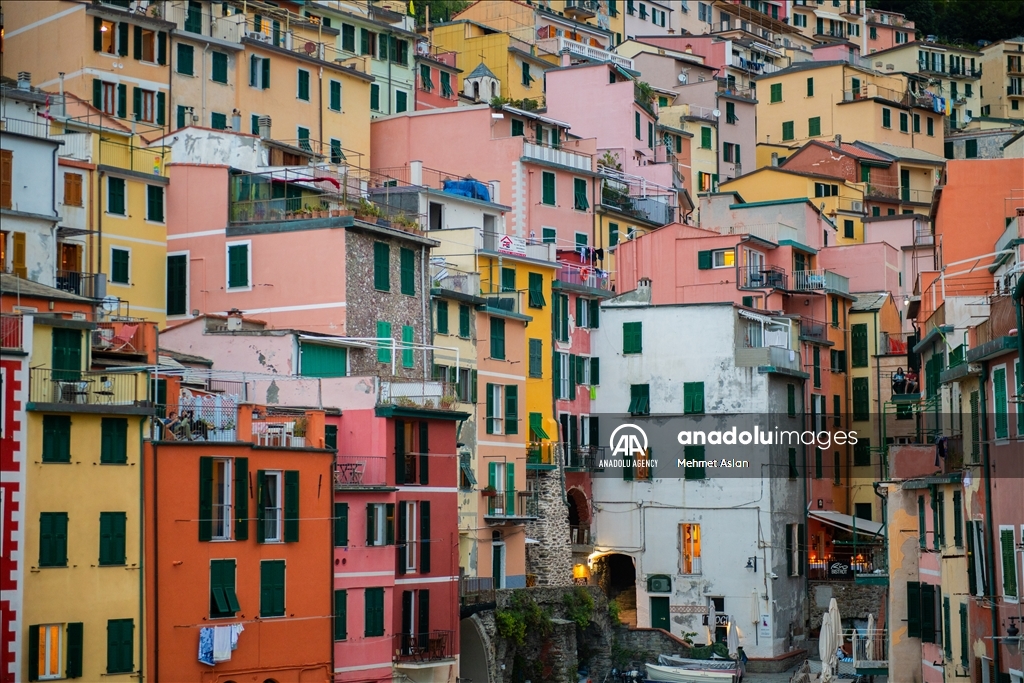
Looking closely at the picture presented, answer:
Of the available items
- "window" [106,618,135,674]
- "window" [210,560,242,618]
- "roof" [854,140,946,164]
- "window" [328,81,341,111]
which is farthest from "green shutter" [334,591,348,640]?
"roof" [854,140,946,164]

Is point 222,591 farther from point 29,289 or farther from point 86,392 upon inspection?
point 29,289

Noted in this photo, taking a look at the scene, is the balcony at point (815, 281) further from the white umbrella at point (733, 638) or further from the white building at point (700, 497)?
the white umbrella at point (733, 638)

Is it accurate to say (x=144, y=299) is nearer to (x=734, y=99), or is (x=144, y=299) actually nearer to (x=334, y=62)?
(x=334, y=62)

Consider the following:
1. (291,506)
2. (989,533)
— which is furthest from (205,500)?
(989,533)

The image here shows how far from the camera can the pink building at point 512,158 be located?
261 ft

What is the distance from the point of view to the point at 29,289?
47.9m

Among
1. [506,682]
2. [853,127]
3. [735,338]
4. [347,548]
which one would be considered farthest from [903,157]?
[347,548]

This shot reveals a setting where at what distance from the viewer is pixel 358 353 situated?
57406mm

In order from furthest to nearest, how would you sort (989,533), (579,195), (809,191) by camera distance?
(809,191)
(579,195)
(989,533)

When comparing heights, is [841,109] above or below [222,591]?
above

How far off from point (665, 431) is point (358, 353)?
2070 cm

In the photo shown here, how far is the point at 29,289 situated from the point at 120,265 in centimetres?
1206

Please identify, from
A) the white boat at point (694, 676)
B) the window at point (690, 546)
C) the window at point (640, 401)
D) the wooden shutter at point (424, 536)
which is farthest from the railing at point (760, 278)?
the wooden shutter at point (424, 536)

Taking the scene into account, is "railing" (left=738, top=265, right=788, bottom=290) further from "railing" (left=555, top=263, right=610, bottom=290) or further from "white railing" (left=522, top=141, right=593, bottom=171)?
"white railing" (left=522, top=141, right=593, bottom=171)
